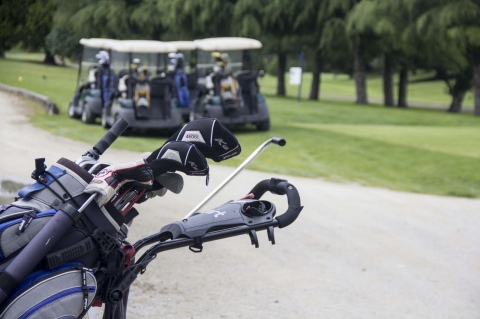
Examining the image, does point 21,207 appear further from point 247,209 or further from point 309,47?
point 309,47

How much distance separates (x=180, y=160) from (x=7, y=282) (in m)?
0.75

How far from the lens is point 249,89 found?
23.9 meters

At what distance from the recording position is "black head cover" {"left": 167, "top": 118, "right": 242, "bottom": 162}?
375cm

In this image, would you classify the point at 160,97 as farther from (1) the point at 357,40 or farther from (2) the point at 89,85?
(1) the point at 357,40

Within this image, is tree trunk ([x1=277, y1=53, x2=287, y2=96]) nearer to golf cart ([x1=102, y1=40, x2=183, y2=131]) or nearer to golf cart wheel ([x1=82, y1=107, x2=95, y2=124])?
golf cart ([x1=102, y1=40, x2=183, y2=131])

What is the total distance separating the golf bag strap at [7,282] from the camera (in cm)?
343

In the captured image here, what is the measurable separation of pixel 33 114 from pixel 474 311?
58.1ft

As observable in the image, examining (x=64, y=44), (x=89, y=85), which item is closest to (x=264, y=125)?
(x=89, y=85)

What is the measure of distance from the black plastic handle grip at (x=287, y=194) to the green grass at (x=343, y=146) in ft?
34.5

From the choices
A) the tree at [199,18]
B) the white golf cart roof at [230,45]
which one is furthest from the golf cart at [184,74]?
the tree at [199,18]

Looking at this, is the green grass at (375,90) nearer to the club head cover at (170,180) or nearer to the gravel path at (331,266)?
the gravel path at (331,266)

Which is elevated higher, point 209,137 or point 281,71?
point 209,137

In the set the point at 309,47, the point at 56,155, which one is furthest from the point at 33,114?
the point at 309,47

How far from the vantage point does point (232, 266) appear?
7.91 meters
